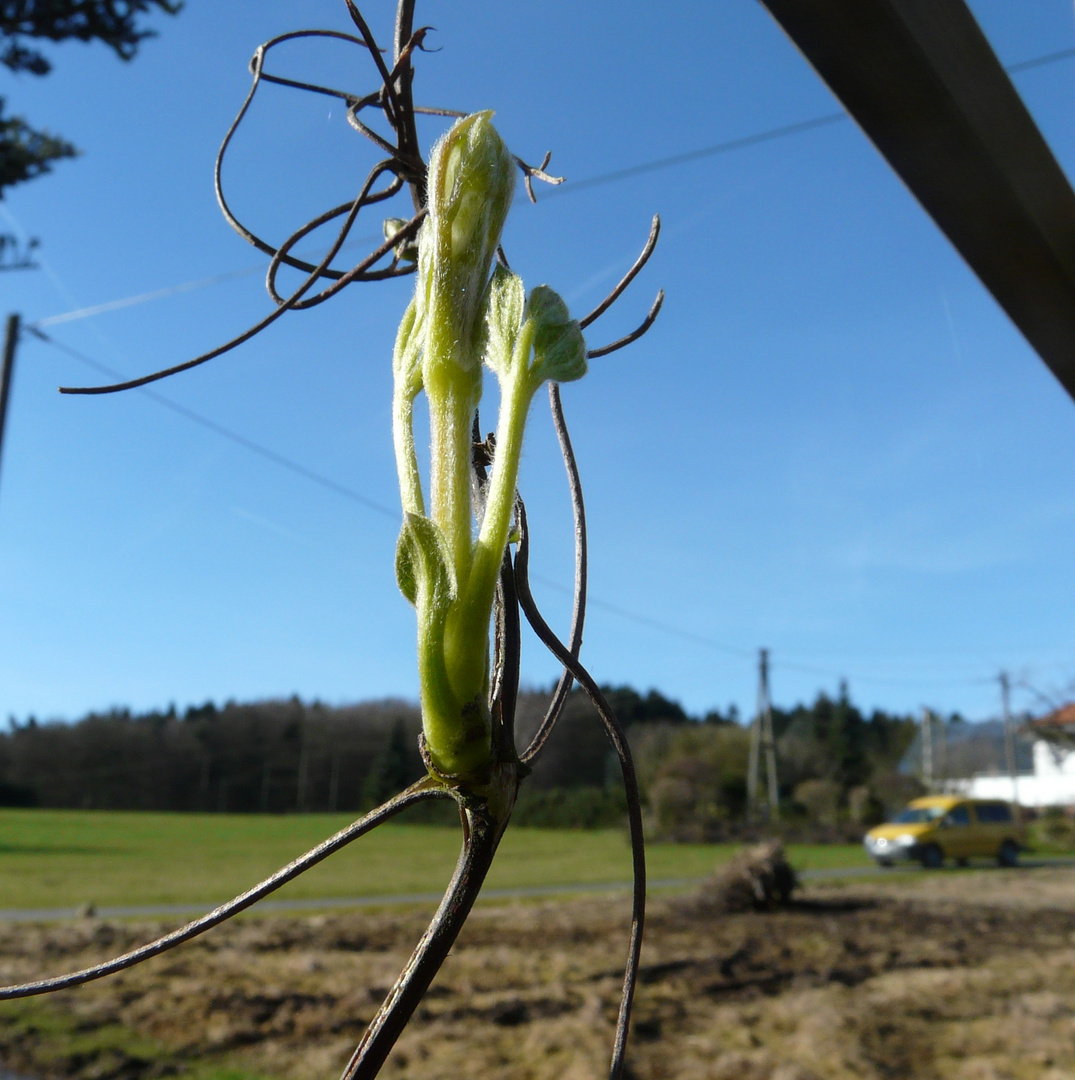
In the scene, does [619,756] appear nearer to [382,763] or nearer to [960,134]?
→ [960,134]

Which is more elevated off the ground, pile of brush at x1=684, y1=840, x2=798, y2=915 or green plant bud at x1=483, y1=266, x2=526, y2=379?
green plant bud at x1=483, y1=266, x2=526, y2=379

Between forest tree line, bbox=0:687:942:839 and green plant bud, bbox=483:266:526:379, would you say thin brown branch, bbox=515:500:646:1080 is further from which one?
forest tree line, bbox=0:687:942:839

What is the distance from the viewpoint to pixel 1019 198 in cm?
61

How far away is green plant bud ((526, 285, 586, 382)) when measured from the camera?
281mm

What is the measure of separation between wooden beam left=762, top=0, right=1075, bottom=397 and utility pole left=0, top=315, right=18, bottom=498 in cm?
870

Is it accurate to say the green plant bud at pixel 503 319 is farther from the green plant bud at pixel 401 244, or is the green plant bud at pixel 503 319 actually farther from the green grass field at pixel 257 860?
the green grass field at pixel 257 860

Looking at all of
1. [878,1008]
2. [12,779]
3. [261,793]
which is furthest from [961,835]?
[12,779]

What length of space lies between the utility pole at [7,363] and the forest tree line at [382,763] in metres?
12.8

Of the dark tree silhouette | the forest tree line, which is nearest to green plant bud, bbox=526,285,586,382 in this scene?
the dark tree silhouette

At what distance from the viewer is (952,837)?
603 inches

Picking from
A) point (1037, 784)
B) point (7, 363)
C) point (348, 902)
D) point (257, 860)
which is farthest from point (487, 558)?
point (1037, 784)

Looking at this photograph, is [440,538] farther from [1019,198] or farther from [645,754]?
[645,754]

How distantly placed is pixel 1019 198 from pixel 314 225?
47 cm

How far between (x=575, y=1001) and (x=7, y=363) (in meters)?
7.05
